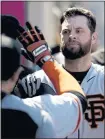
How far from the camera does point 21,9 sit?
678 centimetres

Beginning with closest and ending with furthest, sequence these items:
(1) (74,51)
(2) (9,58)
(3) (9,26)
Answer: (2) (9,58) → (3) (9,26) → (1) (74,51)

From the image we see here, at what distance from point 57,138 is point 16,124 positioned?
23 cm

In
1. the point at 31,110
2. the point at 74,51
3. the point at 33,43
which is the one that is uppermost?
the point at 33,43

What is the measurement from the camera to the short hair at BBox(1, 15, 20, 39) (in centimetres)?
195

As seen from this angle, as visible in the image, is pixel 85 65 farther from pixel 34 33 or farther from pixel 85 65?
pixel 34 33

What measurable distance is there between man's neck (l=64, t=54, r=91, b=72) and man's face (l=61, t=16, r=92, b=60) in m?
0.04

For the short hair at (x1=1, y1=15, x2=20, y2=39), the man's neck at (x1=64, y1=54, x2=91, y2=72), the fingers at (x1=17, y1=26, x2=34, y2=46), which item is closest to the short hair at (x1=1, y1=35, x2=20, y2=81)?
the short hair at (x1=1, y1=15, x2=20, y2=39)

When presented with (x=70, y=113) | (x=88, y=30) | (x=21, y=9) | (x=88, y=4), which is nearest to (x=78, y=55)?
(x=88, y=30)

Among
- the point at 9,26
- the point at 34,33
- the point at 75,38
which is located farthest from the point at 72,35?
the point at 9,26

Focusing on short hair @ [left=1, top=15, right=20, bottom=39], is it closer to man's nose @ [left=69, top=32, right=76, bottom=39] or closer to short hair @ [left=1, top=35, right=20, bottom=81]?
short hair @ [left=1, top=35, right=20, bottom=81]

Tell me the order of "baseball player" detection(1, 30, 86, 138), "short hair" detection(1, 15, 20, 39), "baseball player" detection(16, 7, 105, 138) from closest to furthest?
"baseball player" detection(1, 30, 86, 138)
"short hair" detection(1, 15, 20, 39)
"baseball player" detection(16, 7, 105, 138)

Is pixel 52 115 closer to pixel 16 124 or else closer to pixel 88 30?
pixel 16 124

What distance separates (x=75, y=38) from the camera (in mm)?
2873

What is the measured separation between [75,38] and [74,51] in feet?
0.27
